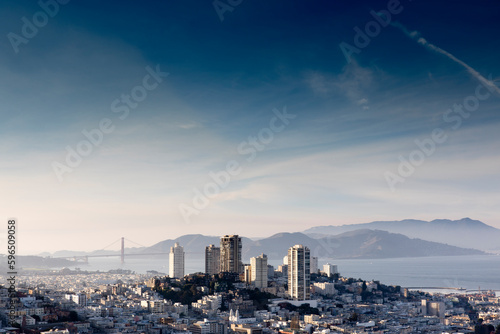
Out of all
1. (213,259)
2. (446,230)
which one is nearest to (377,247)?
(446,230)

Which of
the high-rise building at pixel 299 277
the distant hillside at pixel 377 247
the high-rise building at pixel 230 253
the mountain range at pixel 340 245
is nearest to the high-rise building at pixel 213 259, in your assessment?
the high-rise building at pixel 230 253

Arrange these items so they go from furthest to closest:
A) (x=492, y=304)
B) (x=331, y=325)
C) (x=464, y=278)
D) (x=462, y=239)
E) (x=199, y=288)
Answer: (x=462, y=239), (x=464, y=278), (x=492, y=304), (x=199, y=288), (x=331, y=325)

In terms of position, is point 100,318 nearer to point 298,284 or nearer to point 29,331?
point 29,331

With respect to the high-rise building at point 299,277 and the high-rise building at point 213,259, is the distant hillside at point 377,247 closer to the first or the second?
the high-rise building at point 213,259

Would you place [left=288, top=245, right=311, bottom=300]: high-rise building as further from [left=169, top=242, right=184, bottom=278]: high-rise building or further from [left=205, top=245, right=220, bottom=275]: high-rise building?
[left=169, top=242, right=184, bottom=278]: high-rise building

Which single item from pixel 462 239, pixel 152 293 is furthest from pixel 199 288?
pixel 462 239
